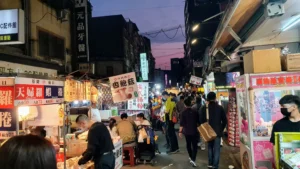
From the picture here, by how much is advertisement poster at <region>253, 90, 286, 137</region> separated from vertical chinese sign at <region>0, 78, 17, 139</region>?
5.01 meters

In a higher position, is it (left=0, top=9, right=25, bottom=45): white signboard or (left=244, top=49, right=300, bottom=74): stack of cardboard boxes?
(left=0, top=9, right=25, bottom=45): white signboard

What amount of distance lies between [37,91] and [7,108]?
→ 0.64 meters

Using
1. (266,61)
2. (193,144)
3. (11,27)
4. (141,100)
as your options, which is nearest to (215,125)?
(193,144)

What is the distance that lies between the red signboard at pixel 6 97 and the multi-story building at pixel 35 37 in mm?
3782

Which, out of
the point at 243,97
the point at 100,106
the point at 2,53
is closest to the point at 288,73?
the point at 243,97

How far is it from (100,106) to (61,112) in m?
7.69

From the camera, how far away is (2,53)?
29.2 feet

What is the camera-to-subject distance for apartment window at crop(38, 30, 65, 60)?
43.6 ft

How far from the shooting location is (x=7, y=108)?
4.24m

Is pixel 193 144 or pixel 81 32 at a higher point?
pixel 81 32

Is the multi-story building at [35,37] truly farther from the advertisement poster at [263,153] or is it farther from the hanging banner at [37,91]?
the advertisement poster at [263,153]

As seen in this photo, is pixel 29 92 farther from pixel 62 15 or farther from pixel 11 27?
pixel 62 15

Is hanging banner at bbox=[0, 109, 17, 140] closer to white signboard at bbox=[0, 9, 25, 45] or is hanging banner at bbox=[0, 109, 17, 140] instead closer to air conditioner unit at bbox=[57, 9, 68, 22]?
white signboard at bbox=[0, 9, 25, 45]

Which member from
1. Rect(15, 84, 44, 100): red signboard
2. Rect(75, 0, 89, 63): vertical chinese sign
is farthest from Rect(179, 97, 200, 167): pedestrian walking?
Rect(75, 0, 89, 63): vertical chinese sign
